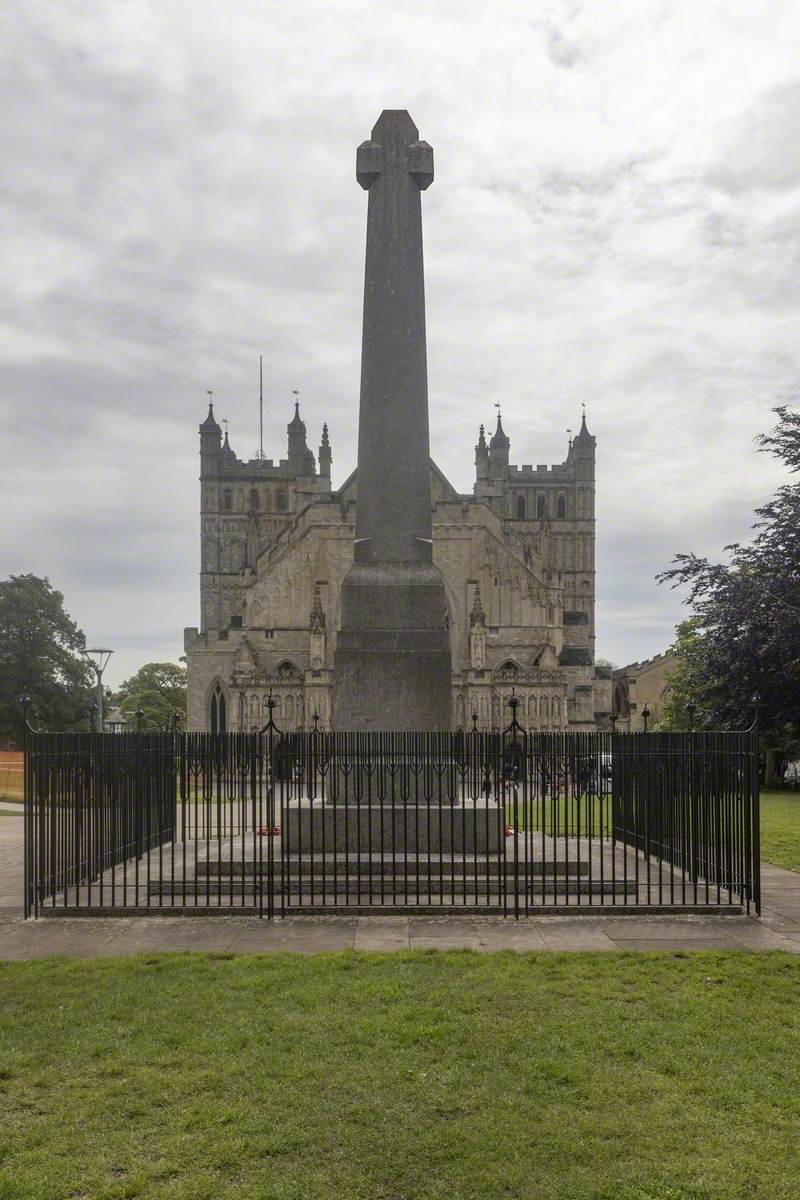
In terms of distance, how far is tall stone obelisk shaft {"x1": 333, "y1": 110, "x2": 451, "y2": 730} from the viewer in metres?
11.1

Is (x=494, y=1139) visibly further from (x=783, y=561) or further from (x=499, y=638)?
(x=499, y=638)

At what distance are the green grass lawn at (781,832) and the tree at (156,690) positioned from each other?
46.4 m

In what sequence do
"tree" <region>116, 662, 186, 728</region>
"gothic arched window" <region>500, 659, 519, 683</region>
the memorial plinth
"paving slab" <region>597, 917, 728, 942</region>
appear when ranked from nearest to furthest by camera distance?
"paving slab" <region>597, 917, 728, 942</region>, the memorial plinth, "gothic arched window" <region>500, 659, 519, 683</region>, "tree" <region>116, 662, 186, 728</region>

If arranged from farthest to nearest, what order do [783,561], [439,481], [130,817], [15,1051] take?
[439,481]
[783,561]
[130,817]
[15,1051]

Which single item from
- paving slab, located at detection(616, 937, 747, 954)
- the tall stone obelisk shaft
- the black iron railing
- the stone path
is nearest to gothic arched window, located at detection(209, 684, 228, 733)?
the black iron railing

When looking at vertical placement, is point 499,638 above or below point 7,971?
above

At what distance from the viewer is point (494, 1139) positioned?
4.28 metres

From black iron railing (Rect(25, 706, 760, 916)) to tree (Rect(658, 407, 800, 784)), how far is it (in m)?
13.4

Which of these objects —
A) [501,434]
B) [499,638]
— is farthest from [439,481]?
[501,434]

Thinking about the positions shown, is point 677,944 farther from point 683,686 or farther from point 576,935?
point 683,686

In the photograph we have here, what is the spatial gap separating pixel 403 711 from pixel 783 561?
55.3 feet

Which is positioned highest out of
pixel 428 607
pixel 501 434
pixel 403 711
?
pixel 501 434

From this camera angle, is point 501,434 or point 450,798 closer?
point 450,798

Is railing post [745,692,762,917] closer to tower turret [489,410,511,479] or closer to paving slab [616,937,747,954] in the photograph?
paving slab [616,937,747,954]
